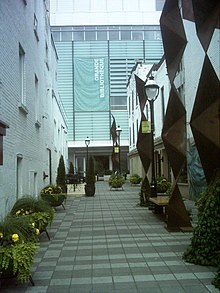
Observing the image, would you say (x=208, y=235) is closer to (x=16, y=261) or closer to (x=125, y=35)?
(x=16, y=261)

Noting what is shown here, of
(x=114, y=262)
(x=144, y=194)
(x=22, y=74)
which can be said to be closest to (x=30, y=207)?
(x=114, y=262)

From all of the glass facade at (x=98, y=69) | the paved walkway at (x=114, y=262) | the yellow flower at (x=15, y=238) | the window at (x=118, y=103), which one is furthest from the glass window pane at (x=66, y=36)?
the yellow flower at (x=15, y=238)

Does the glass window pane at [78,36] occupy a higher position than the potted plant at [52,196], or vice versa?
the glass window pane at [78,36]

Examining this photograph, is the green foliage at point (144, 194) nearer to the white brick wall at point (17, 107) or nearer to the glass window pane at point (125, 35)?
the white brick wall at point (17, 107)

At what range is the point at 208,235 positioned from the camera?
630 centimetres

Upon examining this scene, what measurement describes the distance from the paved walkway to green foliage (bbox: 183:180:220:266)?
231mm

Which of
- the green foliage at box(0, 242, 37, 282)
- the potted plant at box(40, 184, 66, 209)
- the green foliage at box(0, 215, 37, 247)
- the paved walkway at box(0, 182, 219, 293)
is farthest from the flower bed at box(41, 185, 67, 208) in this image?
the green foliage at box(0, 242, 37, 282)

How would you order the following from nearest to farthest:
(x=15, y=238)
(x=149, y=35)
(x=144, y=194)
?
(x=15, y=238) < (x=144, y=194) < (x=149, y=35)

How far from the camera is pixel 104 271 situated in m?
6.07

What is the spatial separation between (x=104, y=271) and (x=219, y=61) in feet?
32.8

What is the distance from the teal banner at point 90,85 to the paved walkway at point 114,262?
126 ft

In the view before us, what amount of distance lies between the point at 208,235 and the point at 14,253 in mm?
3049

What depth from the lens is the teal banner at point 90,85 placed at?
4862 cm

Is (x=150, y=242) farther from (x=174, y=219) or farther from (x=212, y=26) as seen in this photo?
(x=212, y=26)
